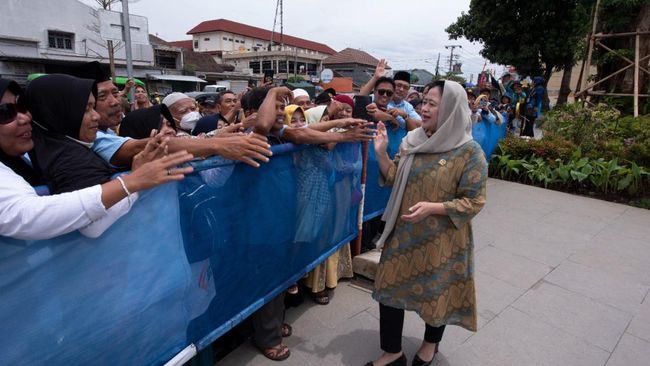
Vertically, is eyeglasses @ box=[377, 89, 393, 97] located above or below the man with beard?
above

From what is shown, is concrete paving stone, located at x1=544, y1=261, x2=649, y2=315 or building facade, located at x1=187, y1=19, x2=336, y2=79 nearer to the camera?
concrete paving stone, located at x1=544, y1=261, x2=649, y2=315

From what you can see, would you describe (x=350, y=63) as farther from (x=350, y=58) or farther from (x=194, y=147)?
(x=194, y=147)

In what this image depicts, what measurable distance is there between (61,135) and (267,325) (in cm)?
165

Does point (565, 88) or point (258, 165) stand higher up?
point (565, 88)

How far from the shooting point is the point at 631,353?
2570mm

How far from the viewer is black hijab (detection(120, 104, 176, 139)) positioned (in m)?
2.11

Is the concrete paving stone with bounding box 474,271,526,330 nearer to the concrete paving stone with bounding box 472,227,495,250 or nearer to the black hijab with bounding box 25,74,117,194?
the concrete paving stone with bounding box 472,227,495,250

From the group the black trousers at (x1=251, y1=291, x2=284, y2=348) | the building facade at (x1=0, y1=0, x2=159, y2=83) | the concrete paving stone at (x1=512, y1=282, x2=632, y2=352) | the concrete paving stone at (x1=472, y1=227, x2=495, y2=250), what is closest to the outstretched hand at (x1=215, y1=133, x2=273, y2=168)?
the black trousers at (x1=251, y1=291, x2=284, y2=348)

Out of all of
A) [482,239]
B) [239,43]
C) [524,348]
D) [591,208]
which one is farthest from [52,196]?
[239,43]

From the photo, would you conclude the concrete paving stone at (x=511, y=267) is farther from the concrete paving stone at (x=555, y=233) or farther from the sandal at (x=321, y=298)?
the sandal at (x=321, y=298)

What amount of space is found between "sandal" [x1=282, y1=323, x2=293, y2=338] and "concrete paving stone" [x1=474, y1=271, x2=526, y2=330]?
147cm

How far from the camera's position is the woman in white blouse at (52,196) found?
1.11 m

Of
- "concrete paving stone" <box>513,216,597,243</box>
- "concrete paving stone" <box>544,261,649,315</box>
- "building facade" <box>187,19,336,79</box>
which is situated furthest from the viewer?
"building facade" <box>187,19,336,79</box>

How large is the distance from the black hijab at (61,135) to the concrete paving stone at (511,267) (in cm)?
354
